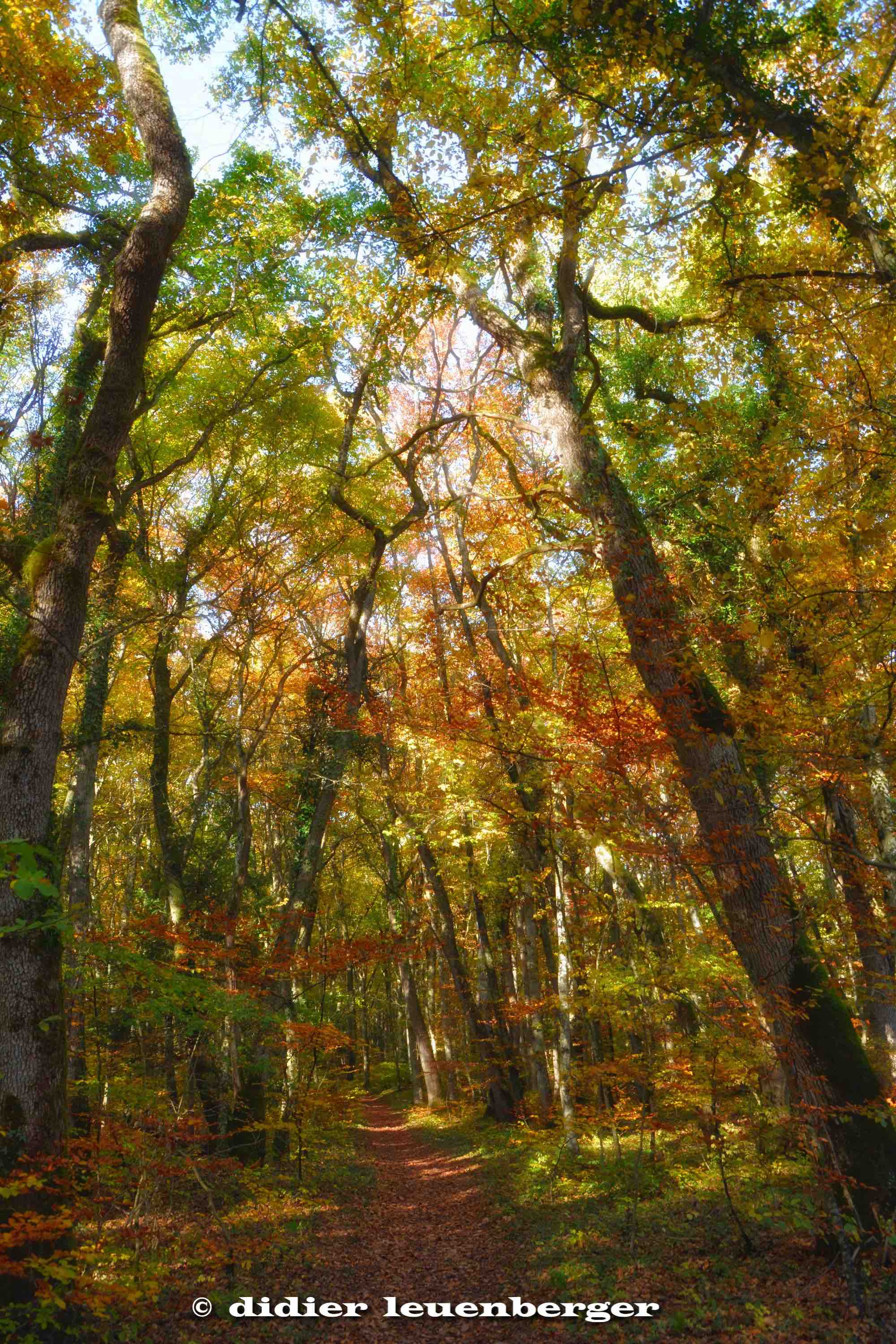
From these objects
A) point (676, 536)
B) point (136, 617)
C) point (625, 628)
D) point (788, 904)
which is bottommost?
point (788, 904)

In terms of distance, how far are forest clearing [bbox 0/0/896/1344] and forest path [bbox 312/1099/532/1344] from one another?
0.08 meters

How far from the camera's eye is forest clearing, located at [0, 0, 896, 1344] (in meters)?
4.31

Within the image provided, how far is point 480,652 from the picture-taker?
14734 mm

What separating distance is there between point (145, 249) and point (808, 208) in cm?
464

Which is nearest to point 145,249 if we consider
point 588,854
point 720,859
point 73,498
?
point 73,498

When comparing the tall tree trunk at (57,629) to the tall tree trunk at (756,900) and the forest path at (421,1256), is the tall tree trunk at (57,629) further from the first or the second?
the tall tree trunk at (756,900)

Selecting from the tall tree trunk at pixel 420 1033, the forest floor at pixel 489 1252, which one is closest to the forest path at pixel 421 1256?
A: the forest floor at pixel 489 1252

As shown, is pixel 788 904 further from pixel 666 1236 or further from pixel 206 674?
pixel 206 674

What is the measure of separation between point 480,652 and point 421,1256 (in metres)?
9.79

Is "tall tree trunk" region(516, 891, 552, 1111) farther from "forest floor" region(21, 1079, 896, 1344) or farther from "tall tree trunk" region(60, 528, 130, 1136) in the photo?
"tall tree trunk" region(60, 528, 130, 1136)

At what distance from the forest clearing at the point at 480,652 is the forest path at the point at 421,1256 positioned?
3.0 inches

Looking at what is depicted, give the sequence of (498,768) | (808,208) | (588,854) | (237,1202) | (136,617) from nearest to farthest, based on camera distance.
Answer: (808,208) → (237,1202) → (136,617) → (498,768) → (588,854)

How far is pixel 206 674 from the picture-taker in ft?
41.8

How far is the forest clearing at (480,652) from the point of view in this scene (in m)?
4.31
